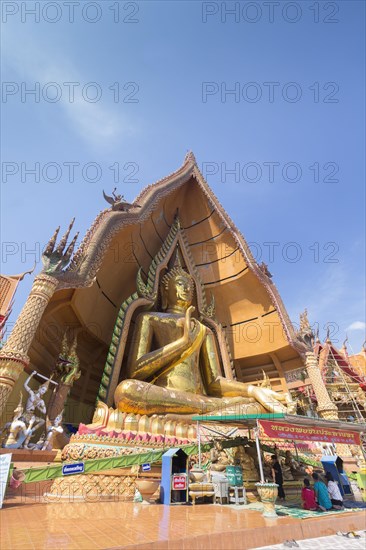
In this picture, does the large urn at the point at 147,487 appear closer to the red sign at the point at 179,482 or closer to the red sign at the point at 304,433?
the red sign at the point at 179,482

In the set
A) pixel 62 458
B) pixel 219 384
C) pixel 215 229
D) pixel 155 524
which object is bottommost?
pixel 155 524

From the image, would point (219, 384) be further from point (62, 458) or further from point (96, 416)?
point (62, 458)

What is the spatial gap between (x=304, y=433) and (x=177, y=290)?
19.0 ft

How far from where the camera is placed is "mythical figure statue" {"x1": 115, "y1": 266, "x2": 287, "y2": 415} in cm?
657

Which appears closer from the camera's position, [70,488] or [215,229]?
[70,488]

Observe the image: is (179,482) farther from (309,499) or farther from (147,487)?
(309,499)

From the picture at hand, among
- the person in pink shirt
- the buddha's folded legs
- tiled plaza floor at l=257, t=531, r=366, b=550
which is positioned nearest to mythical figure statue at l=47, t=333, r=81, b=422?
the buddha's folded legs

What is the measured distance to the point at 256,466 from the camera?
18.8 ft

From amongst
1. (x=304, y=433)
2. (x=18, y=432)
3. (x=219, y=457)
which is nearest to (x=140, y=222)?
(x=18, y=432)

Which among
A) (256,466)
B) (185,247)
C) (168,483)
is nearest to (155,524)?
(168,483)

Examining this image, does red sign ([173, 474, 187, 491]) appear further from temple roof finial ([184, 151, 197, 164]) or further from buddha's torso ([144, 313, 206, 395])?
temple roof finial ([184, 151, 197, 164])

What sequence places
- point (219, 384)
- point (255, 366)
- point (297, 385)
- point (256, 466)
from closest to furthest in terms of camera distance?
point (256, 466) < point (219, 384) < point (297, 385) < point (255, 366)

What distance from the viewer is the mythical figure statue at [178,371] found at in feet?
21.6

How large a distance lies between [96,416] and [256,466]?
9.80 ft
